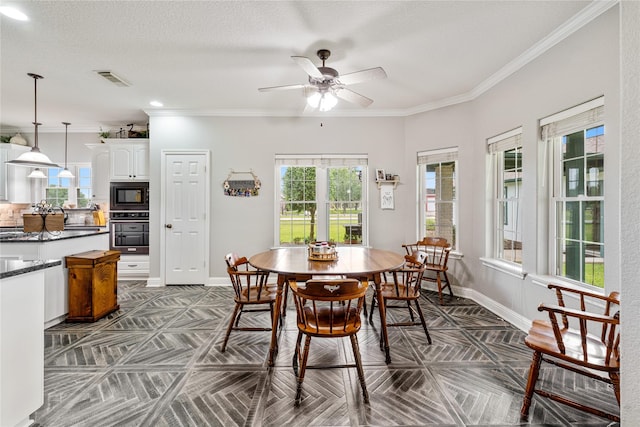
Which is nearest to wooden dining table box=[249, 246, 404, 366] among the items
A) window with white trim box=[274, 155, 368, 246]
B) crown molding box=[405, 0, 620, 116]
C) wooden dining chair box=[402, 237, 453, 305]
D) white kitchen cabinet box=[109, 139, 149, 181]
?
wooden dining chair box=[402, 237, 453, 305]

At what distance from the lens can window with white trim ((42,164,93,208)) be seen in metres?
5.92

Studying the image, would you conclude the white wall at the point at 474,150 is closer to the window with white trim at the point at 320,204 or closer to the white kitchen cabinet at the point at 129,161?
the window with white trim at the point at 320,204

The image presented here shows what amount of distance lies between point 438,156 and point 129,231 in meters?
5.31

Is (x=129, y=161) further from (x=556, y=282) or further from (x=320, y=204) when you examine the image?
(x=556, y=282)

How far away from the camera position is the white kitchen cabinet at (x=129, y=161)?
5.21 meters

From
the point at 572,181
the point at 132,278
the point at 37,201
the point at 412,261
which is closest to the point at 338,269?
the point at 412,261

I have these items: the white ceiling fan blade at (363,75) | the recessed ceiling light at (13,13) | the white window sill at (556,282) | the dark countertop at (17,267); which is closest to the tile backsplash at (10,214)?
the recessed ceiling light at (13,13)

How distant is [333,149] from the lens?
16.2 ft

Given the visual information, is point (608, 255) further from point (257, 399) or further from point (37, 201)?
point (37, 201)

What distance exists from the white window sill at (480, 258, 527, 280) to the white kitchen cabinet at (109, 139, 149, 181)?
5.50 meters

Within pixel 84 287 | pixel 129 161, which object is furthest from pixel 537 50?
pixel 129 161

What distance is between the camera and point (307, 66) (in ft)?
8.13

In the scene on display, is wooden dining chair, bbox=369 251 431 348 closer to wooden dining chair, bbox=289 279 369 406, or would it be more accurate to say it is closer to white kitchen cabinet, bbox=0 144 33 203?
wooden dining chair, bbox=289 279 369 406

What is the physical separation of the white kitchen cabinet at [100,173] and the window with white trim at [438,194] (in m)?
5.53
